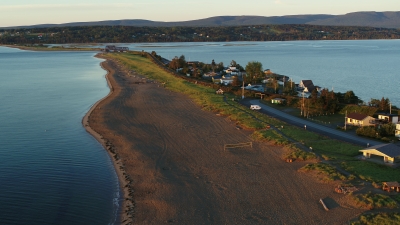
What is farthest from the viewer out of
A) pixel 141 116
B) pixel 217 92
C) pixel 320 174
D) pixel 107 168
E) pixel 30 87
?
pixel 30 87

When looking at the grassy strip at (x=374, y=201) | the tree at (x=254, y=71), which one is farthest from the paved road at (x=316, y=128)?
the tree at (x=254, y=71)

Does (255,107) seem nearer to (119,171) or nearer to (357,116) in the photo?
(357,116)

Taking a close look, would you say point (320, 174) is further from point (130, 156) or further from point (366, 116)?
point (366, 116)

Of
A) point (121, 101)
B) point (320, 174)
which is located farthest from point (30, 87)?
point (320, 174)

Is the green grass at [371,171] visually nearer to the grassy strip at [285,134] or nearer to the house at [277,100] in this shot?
the grassy strip at [285,134]

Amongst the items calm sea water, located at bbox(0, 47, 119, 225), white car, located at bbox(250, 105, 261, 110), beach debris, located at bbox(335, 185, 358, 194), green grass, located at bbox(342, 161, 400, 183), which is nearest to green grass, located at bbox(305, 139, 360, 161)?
green grass, located at bbox(342, 161, 400, 183)
